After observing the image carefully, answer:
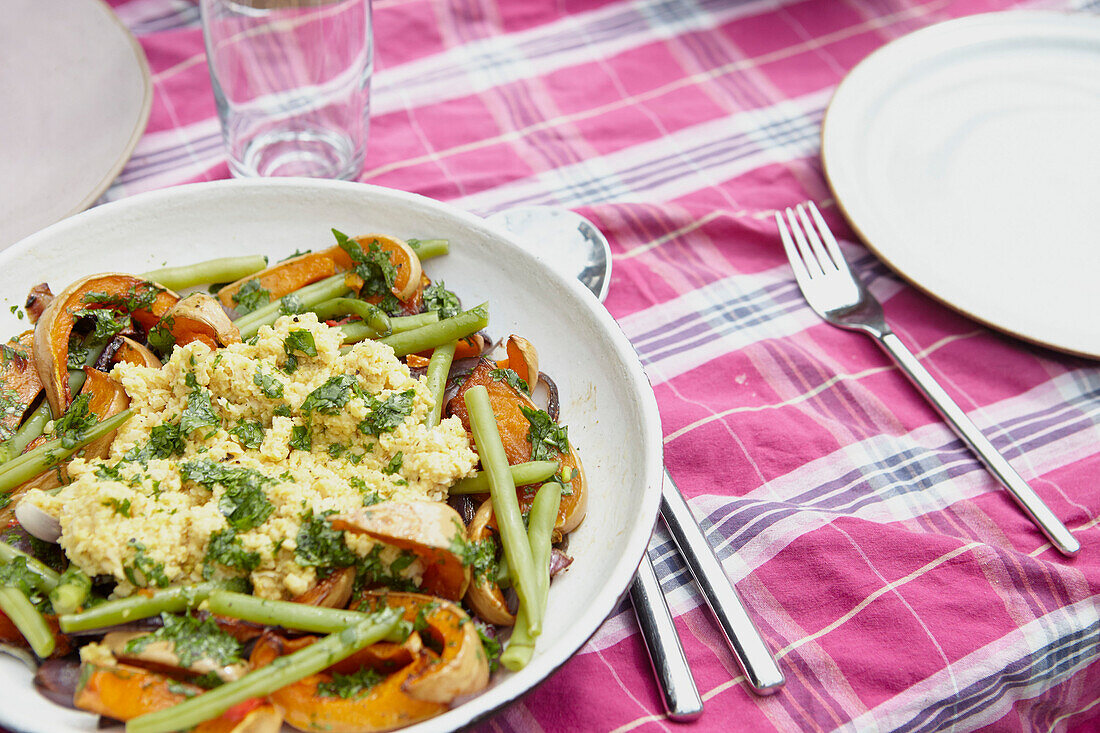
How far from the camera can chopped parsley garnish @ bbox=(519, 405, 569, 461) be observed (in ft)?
6.30

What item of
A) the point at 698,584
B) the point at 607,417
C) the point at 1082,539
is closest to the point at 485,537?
the point at 607,417

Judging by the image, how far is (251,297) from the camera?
218 centimetres

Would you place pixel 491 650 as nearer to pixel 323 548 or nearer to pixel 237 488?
pixel 323 548

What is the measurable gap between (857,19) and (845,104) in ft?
3.29

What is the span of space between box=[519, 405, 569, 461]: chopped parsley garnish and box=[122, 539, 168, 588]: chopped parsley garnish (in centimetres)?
79

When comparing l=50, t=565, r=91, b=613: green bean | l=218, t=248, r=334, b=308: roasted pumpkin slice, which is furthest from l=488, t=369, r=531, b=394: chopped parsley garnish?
l=50, t=565, r=91, b=613: green bean

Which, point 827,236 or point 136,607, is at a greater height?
point 136,607

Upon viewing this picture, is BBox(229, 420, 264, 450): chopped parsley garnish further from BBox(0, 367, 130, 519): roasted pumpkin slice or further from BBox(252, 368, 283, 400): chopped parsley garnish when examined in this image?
BBox(0, 367, 130, 519): roasted pumpkin slice

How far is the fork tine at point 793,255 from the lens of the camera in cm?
284

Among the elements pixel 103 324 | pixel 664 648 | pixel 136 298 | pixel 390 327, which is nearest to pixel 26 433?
pixel 103 324

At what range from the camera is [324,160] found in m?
3.01

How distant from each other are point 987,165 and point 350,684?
111 inches

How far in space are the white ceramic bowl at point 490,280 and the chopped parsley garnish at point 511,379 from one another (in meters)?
0.13

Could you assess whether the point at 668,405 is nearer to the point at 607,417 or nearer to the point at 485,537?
the point at 607,417
